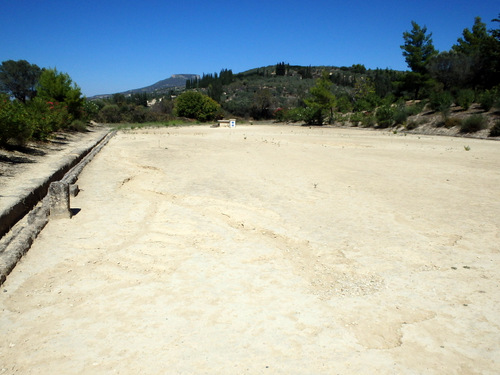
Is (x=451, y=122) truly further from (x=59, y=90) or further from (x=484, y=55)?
(x=59, y=90)

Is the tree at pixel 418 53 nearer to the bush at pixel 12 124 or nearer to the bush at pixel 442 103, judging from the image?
the bush at pixel 442 103

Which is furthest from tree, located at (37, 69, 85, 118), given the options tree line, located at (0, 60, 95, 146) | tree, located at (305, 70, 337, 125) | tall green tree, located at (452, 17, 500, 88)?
tall green tree, located at (452, 17, 500, 88)

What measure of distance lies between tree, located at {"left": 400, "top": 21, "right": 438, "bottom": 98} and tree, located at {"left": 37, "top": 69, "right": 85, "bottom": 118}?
100 ft

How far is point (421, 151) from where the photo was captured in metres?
13.7

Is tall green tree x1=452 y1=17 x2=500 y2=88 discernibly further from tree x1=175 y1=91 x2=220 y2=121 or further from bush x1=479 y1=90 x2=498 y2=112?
tree x1=175 y1=91 x2=220 y2=121

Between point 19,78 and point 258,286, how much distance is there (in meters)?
50.2

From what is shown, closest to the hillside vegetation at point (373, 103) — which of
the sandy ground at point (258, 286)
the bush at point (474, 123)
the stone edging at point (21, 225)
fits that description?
the bush at point (474, 123)

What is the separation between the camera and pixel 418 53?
114ft

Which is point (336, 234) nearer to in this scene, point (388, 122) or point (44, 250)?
point (44, 250)

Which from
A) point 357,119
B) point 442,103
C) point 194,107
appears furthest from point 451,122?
point 194,107

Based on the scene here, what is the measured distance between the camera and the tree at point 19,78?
4162 centimetres

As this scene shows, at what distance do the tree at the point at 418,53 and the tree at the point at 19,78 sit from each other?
41.6 metres

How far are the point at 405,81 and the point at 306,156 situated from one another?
29552 mm

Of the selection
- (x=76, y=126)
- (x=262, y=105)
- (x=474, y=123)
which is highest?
(x=262, y=105)
